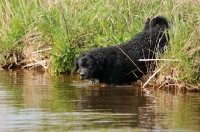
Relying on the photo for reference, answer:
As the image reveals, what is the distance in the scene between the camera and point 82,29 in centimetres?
1296

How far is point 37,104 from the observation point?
923 cm

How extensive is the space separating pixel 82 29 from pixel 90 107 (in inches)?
164

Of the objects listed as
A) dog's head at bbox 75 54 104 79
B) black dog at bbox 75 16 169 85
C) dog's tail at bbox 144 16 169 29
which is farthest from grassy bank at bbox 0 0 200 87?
dog's head at bbox 75 54 104 79

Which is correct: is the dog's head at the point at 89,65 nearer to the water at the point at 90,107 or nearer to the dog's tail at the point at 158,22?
the water at the point at 90,107

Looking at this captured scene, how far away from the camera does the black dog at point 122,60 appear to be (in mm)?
11461

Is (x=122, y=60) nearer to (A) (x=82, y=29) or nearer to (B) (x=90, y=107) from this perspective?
(A) (x=82, y=29)

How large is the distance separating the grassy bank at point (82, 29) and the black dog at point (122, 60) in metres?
0.47

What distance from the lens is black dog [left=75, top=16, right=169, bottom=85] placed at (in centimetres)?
Answer: 1146

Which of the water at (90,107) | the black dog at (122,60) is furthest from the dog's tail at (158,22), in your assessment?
the water at (90,107)

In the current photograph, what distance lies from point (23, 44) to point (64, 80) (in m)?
2.27

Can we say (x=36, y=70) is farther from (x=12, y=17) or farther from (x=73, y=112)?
(x=73, y=112)

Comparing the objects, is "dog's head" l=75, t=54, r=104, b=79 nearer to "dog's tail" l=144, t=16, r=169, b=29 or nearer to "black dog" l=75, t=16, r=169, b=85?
"black dog" l=75, t=16, r=169, b=85

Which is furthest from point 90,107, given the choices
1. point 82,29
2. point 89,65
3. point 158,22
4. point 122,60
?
point 82,29

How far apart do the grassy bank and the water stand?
0.65 m
